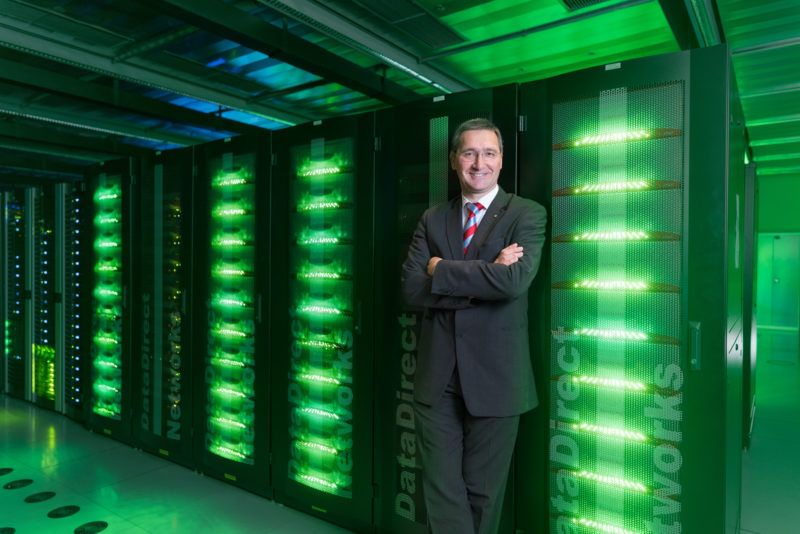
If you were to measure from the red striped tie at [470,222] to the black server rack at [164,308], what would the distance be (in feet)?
8.39

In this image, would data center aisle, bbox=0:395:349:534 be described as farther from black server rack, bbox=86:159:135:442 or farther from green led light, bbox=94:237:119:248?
green led light, bbox=94:237:119:248

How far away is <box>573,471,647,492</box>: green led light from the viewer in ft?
7.50

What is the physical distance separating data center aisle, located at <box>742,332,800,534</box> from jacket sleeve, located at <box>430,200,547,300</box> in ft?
7.97

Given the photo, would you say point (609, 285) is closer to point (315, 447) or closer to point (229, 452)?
point (315, 447)

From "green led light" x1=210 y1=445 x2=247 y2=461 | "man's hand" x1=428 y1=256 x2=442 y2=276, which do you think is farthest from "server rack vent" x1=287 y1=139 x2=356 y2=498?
"man's hand" x1=428 y1=256 x2=442 y2=276

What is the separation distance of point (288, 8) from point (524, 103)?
4.91ft

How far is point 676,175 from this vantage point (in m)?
2.18

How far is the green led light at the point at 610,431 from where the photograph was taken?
7.49ft

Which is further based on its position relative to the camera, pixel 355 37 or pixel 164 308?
pixel 164 308

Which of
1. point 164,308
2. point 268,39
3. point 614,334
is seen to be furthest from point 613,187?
point 164,308

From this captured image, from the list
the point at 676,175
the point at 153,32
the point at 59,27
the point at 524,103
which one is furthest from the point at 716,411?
the point at 59,27

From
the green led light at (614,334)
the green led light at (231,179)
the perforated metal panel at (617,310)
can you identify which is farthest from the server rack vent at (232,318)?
the green led light at (614,334)

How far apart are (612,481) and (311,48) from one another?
318 centimetres

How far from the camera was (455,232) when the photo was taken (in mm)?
2307
